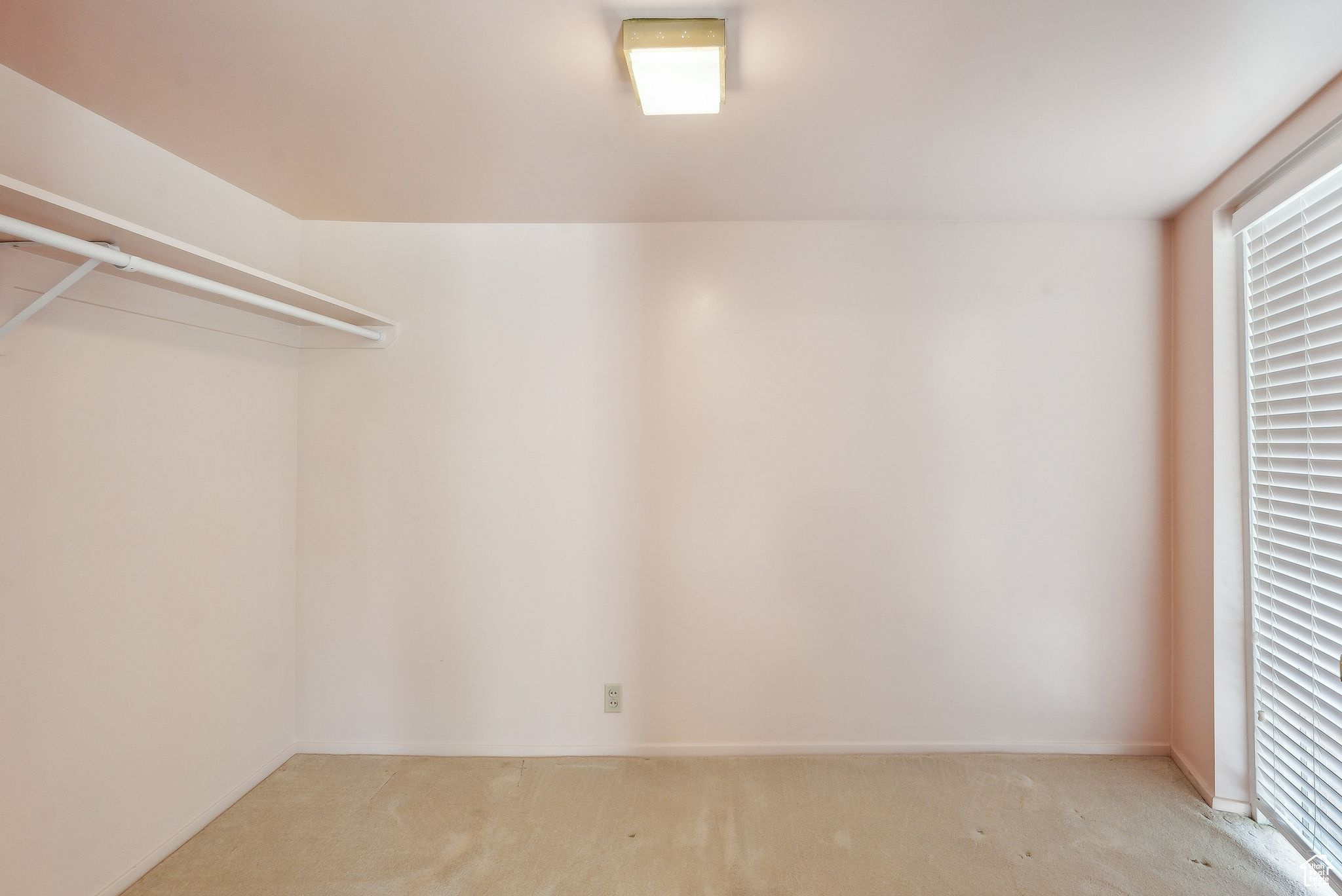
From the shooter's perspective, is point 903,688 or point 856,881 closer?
point 856,881

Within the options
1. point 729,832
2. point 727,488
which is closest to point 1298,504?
point 727,488

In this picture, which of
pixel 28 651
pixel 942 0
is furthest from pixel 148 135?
pixel 942 0

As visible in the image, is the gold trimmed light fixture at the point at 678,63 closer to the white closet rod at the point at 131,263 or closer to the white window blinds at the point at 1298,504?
the white closet rod at the point at 131,263

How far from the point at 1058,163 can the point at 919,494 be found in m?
1.28

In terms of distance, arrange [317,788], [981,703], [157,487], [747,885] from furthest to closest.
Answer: [981,703] < [317,788] < [157,487] < [747,885]

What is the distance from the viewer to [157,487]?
6.04ft

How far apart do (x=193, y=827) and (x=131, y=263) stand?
183cm

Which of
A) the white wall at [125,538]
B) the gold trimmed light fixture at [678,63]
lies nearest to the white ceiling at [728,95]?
the gold trimmed light fixture at [678,63]

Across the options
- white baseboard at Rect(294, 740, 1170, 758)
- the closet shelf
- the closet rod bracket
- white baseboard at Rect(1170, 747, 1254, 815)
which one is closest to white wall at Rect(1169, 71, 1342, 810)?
white baseboard at Rect(1170, 747, 1254, 815)

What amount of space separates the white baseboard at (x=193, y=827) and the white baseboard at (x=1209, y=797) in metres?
3.51

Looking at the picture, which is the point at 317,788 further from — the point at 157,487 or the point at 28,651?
the point at 157,487

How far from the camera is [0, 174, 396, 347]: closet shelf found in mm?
1161

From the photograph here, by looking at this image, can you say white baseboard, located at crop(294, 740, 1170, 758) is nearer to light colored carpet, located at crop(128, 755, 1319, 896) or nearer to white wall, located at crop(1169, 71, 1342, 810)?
light colored carpet, located at crop(128, 755, 1319, 896)

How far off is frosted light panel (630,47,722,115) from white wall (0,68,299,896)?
1.59 meters
